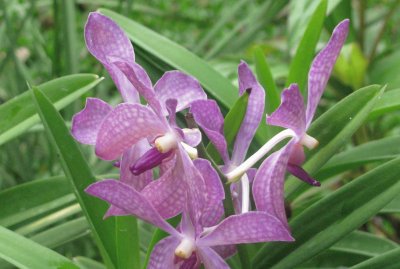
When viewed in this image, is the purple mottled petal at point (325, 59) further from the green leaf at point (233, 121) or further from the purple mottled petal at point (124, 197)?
the purple mottled petal at point (124, 197)

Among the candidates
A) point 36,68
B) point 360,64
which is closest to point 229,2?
point 36,68

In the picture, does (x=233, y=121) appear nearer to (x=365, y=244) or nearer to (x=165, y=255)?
(x=165, y=255)

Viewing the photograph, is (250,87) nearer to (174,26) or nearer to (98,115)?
(98,115)

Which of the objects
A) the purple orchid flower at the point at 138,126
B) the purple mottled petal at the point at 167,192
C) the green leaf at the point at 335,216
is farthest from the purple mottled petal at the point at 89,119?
the green leaf at the point at 335,216

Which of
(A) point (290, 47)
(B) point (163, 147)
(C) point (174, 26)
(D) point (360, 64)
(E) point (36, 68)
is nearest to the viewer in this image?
(B) point (163, 147)

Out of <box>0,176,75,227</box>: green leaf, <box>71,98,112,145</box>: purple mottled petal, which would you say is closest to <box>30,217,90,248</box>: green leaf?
<box>0,176,75,227</box>: green leaf

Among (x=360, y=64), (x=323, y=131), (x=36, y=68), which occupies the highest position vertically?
(x=323, y=131)
